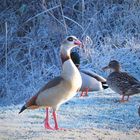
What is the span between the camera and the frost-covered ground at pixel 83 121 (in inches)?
285

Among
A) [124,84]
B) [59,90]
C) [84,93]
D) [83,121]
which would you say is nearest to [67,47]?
[59,90]

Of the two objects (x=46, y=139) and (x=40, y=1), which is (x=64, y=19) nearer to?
(x=40, y=1)

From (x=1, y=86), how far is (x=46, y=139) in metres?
8.89

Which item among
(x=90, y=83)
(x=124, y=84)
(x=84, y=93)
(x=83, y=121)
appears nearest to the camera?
(x=83, y=121)

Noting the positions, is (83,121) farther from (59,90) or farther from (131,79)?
(131,79)

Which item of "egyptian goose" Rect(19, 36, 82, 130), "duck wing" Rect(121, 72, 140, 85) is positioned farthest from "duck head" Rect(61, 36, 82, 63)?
"duck wing" Rect(121, 72, 140, 85)

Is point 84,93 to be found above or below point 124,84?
below

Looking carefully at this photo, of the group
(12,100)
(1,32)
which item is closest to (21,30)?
(1,32)

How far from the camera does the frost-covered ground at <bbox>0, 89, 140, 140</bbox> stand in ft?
23.7

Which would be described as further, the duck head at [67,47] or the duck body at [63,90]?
the duck head at [67,47]

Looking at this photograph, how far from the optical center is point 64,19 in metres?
→ 17.2

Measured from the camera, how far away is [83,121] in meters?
8.34

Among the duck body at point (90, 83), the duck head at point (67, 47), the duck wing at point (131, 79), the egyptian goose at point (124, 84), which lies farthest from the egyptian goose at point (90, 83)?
the duck head at point (67, 47)

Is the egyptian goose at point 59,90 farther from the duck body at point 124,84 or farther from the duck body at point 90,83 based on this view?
the duck body at point 90,83
